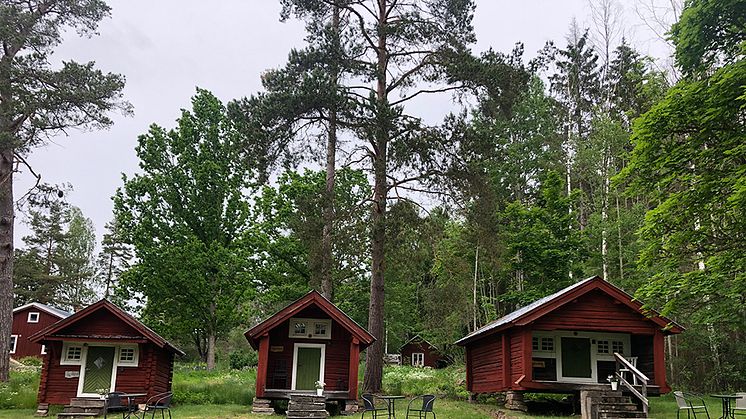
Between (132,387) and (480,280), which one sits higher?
(480,280)

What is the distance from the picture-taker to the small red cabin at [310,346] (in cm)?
1769

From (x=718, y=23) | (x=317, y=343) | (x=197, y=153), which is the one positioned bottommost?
(x=317, y=343)

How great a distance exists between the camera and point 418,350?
45094 millimetres

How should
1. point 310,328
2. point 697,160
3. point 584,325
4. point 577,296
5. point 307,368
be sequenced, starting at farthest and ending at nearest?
point 310,328
point 307,368
point 584,325
point 577,296
point 697,160

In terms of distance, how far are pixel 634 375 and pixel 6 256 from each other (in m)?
20.4

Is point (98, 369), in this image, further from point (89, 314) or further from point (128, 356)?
point (89, 314)

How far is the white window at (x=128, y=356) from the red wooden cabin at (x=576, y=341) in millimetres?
10524

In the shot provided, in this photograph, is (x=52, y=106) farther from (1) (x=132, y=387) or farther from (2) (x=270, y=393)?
(2) (x=270, y=393)

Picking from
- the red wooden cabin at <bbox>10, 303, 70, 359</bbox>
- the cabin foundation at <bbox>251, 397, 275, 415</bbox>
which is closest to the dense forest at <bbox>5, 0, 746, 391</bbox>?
the cabin foundation at <bbox>251, 397, 275, 415</bbox>

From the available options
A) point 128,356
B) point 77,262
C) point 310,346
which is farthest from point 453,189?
point 77,262

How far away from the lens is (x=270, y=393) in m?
17.4

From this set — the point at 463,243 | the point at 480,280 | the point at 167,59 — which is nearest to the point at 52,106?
the point at 167,59

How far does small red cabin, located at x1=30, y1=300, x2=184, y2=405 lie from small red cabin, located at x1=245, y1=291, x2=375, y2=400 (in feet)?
10.2

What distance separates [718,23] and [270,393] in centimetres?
1450
